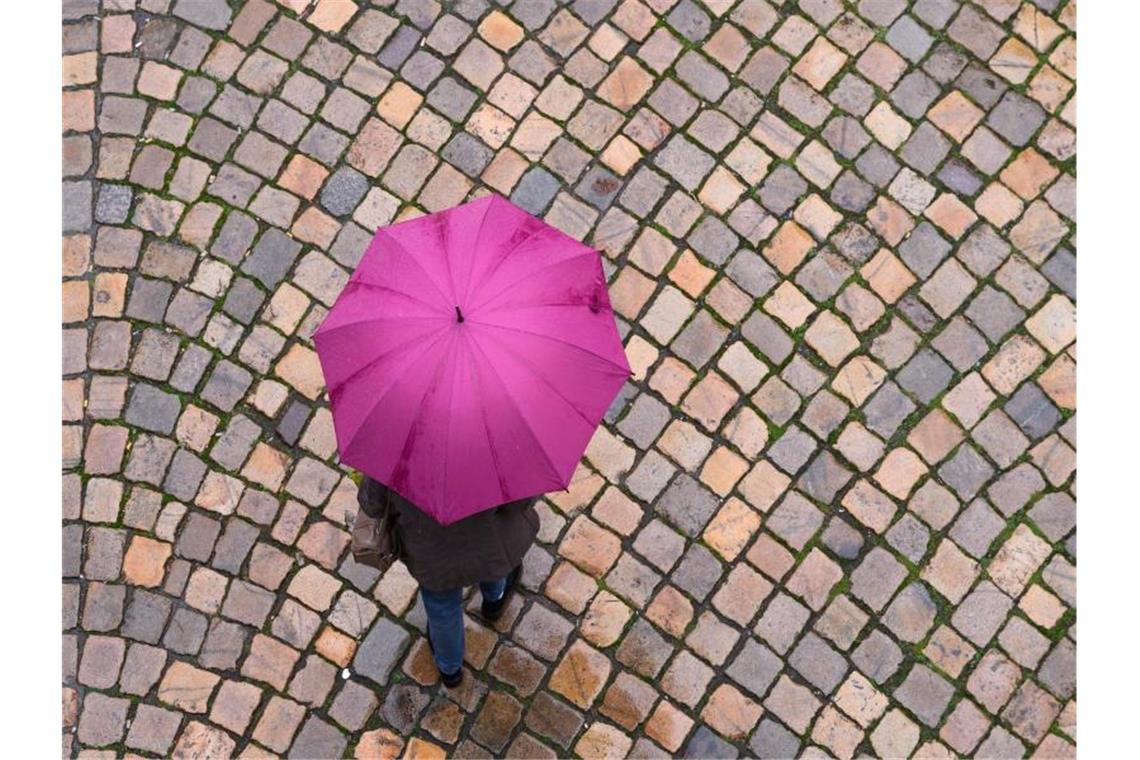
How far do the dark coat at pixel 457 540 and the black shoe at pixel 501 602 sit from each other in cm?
83

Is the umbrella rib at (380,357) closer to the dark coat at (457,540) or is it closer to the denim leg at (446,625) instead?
the dark coat at (457,540)

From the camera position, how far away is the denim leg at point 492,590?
191 inches

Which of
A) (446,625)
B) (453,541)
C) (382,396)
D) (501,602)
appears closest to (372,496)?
(453,541)

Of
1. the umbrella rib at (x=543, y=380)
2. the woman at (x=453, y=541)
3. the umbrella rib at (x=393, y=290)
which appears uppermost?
the umbrella rib at (x=393, y=290)

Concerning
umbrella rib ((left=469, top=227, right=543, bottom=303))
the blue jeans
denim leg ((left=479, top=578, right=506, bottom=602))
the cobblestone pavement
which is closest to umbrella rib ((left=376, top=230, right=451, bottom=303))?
umbrella rib ((left=469, top=227, right=543, bottom=303))

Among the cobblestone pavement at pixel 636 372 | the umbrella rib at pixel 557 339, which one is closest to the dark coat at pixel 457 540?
the umbrella rib at pixel 557 339

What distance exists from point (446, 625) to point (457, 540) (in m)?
0.70

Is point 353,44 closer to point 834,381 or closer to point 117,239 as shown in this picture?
point 117,239

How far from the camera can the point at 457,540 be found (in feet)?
13.5

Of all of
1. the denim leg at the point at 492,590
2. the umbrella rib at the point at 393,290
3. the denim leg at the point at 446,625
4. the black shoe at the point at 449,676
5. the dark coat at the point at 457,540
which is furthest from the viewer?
the black shoe at the point at 449,676

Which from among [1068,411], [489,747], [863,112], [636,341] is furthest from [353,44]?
[1068,411]

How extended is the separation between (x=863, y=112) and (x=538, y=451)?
3.19m

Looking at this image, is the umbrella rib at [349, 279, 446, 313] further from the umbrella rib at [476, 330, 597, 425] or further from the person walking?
the umbrella rib at [476, 330, 597, 425]

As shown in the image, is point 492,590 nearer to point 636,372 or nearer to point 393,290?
point 636,372
